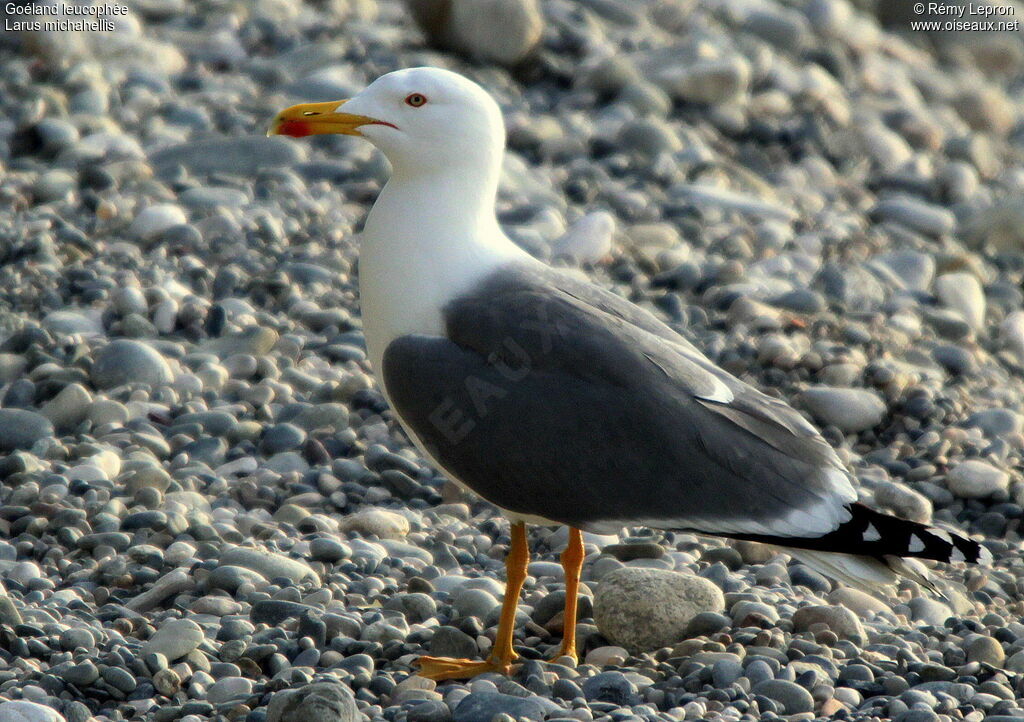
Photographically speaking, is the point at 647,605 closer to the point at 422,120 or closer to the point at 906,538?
the point at 906,538

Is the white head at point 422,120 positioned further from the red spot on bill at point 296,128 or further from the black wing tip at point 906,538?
the black wing tip at point 906,538

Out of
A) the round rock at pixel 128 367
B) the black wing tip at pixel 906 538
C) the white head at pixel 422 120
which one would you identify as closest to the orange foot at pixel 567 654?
the black wing tip at pixel 906 538

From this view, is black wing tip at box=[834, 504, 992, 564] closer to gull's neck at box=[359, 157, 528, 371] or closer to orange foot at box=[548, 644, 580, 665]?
orange foot at box=[548, 644, 580, 665]

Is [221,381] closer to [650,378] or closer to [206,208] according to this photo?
[206,208]

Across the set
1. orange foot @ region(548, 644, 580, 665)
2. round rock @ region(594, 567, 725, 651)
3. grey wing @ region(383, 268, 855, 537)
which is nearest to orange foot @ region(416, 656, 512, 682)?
orange foot @ region(548, 644, 580, 665)

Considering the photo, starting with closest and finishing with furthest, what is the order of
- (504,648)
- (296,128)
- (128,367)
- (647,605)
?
(504,648) → (647,605) → (296,128) → (128,367)

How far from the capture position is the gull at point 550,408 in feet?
14.2

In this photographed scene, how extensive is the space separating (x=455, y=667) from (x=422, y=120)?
172 centimetres

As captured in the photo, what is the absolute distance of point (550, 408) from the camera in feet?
14.4

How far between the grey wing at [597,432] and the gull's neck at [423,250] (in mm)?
124

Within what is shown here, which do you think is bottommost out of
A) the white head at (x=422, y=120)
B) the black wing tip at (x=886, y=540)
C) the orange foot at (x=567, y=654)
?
the orange foot at (x=567, y=654)

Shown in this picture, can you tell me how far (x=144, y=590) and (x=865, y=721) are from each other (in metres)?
2.38

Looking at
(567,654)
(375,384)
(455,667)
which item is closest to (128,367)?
(375,384)

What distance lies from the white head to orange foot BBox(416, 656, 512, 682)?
156cm
